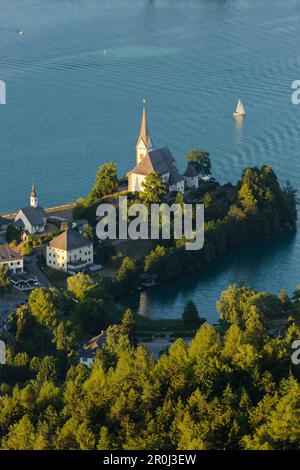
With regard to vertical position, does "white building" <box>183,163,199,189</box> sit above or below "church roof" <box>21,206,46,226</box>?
above

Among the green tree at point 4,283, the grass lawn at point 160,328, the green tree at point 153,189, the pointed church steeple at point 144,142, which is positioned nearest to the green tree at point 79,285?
the grass lawn at point 160,328

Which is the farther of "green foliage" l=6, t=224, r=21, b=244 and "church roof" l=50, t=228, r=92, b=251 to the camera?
"green foliage" l=6, t=224, r=21, b=244

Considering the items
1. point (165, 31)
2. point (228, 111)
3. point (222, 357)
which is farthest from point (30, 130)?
point (222, 357)

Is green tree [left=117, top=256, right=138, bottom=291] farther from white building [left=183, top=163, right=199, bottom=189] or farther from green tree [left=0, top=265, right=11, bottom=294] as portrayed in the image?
white building [left=183, top=163, right=199, bottom=189]

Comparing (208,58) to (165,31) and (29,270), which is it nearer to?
(165,31)

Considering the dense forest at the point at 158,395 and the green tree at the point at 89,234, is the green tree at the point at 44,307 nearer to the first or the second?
the dense forest at the point at 158,395
